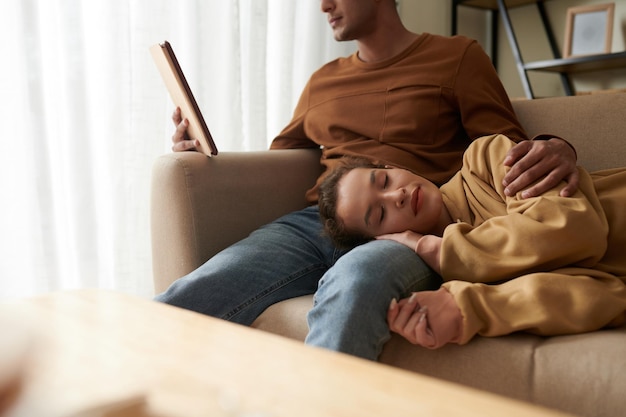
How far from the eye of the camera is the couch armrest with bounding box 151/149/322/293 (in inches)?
61.2

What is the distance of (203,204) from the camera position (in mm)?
1580

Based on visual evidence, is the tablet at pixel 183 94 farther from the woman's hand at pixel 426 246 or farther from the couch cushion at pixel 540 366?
the couch cushion at pixel 540 366

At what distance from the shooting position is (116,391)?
57 cm

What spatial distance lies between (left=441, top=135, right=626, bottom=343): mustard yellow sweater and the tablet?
0.68m

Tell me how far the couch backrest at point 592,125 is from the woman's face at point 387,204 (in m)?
0.39

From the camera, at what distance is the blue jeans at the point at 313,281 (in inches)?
43.0

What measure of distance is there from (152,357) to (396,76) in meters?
1.29

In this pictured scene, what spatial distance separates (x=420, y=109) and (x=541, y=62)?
1.78 m

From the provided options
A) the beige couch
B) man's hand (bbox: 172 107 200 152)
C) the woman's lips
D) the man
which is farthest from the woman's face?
man's hand (bbox: 172 107 200 152)

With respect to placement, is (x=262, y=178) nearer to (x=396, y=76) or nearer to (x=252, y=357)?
(x=396, y=76)

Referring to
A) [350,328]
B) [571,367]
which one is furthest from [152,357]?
[571,367]

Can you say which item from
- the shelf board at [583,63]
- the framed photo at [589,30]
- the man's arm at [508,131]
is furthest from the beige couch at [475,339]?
the framed photo at [589,30]

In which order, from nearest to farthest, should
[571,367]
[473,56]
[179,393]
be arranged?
1. [179,393]
2. [571,367]
3. [473,56]

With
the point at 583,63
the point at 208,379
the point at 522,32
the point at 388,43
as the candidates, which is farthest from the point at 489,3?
the point at 208,379
